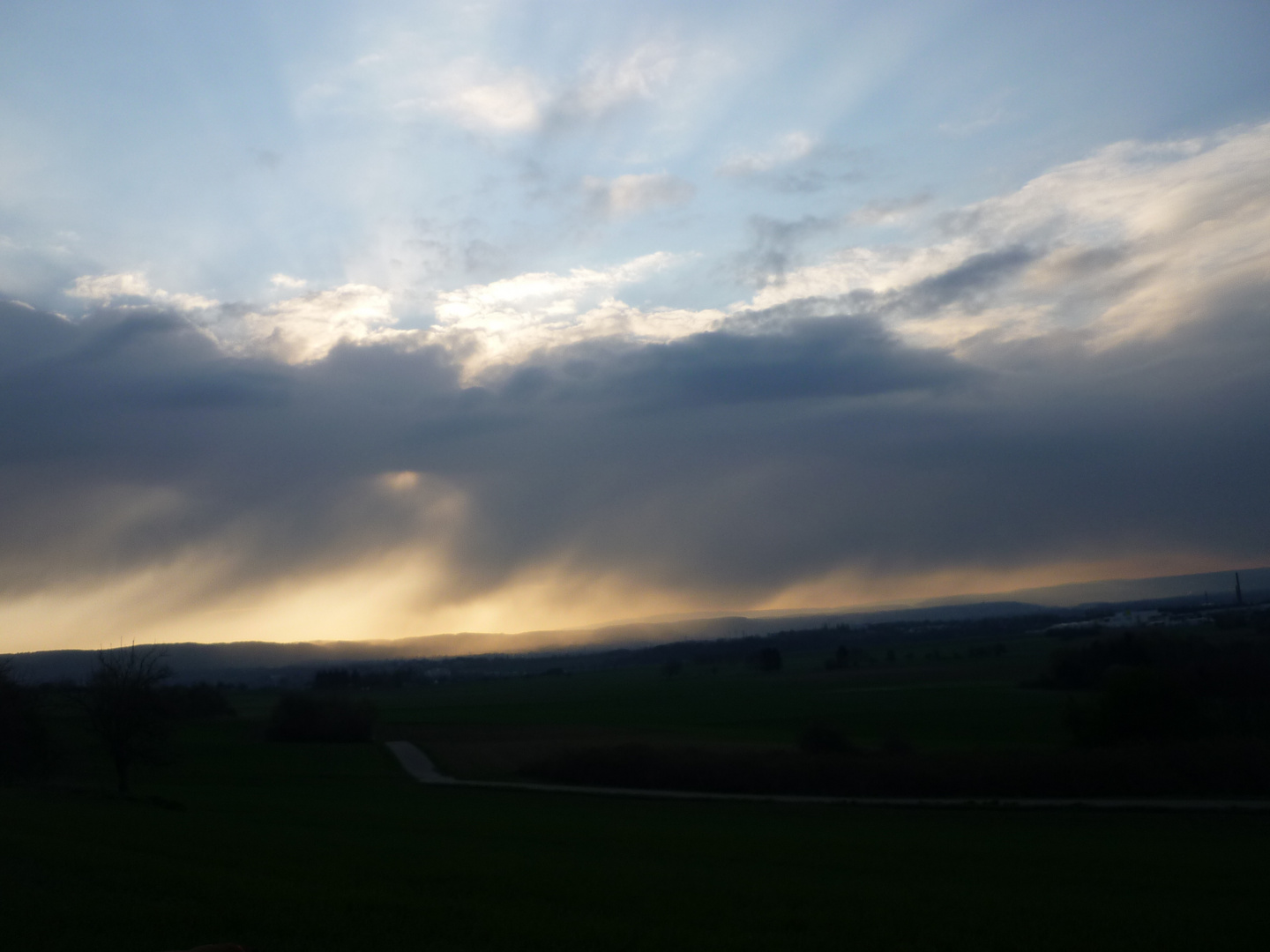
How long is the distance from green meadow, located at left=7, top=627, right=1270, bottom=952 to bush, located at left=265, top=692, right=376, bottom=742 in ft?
114

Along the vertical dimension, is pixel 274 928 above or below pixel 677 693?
above

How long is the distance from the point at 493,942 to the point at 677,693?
125 metres

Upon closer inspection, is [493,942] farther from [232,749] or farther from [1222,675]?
[1222,675]

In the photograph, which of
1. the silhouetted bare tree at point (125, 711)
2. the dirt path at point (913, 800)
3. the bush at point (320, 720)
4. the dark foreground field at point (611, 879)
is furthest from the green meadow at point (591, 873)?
the bush at point (320, 720)

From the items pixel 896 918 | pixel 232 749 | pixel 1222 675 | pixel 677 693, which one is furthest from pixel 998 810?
pixel 677 693

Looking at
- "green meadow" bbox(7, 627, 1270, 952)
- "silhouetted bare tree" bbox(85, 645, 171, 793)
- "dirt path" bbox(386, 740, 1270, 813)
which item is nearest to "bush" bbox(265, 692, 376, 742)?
"dirt path" bbox(386, 740, 1270, 813)

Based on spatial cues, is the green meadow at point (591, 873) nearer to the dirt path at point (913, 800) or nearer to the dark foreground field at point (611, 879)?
the dark foreground field at point (611, 879)

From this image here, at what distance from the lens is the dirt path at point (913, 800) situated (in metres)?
38.2

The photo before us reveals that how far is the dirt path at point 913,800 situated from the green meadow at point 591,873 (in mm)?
1723

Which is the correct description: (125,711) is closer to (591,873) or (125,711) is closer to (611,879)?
(591,873)

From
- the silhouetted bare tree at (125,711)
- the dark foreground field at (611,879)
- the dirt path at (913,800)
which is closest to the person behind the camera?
the dark foreground field at (611,879)

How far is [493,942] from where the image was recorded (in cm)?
1354

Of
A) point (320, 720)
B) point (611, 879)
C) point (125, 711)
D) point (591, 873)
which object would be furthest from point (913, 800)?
point (320, 720)

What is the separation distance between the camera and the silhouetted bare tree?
49.5m
